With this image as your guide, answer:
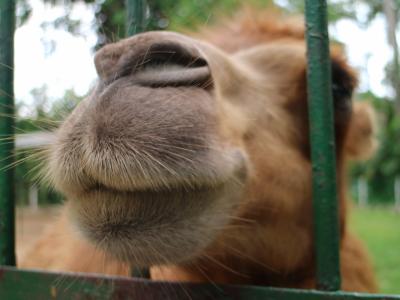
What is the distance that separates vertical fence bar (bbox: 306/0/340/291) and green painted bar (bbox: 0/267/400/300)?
298 millimetres

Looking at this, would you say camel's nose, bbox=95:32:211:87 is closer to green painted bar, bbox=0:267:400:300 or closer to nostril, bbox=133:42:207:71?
nostril, bbox=133:42:207:71

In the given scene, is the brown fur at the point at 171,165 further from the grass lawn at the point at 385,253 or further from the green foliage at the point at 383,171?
the green foliage at the point at 383,171

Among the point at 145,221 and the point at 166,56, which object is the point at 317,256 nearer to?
the point at 145,221

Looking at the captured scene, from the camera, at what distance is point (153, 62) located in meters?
1.61

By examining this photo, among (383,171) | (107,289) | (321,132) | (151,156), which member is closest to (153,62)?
(151,156)

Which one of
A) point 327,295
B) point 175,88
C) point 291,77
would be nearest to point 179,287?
point 327,295

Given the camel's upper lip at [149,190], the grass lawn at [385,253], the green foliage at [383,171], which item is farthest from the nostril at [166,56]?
the green foliage at [383,171]

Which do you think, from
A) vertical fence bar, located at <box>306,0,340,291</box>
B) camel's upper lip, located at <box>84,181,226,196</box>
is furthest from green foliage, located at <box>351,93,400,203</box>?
camel's upper lip, located at <box>84,181,226,196</box>

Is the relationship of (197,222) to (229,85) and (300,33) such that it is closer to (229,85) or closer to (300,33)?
(229,85)

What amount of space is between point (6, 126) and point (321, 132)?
4.26 ft

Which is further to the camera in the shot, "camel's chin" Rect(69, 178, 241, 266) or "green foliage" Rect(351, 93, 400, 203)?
"green foliage" Rect(351, 93, 400, 203)

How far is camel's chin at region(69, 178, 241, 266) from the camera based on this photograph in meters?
1.51

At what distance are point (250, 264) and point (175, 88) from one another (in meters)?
1.13

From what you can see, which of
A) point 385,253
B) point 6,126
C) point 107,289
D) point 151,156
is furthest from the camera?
point 385,253
